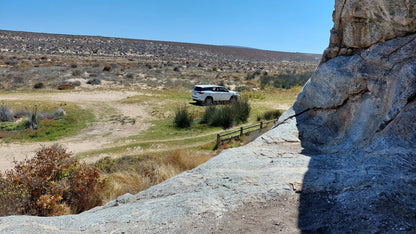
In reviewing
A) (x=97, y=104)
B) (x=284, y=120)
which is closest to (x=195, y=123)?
(x=97, y=104)

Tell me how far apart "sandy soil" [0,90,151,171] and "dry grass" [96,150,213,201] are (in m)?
2.97

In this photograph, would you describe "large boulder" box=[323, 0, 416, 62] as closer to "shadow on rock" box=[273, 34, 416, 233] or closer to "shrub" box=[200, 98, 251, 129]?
"shadow on rock" box=[273, 34, 416, 233]

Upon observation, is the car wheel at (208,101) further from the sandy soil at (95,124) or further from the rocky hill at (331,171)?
the rocky hill at (331,171)

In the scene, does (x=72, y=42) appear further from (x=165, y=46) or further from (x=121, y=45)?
(x=165, y=46)

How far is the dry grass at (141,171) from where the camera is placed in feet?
24.3

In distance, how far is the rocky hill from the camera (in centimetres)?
356

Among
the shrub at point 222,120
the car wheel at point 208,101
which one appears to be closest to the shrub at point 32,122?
the shrub at point 222,120

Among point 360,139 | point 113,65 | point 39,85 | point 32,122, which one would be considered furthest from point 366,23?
point 113,65

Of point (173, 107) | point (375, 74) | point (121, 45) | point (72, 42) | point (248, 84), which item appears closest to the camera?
point (375, 74)

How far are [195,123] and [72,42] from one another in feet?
234

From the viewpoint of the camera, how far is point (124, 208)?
4320 mm

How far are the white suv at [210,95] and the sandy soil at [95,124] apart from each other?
4259mm

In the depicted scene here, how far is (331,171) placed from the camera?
4.49 metres

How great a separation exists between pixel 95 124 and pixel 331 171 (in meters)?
15.0
